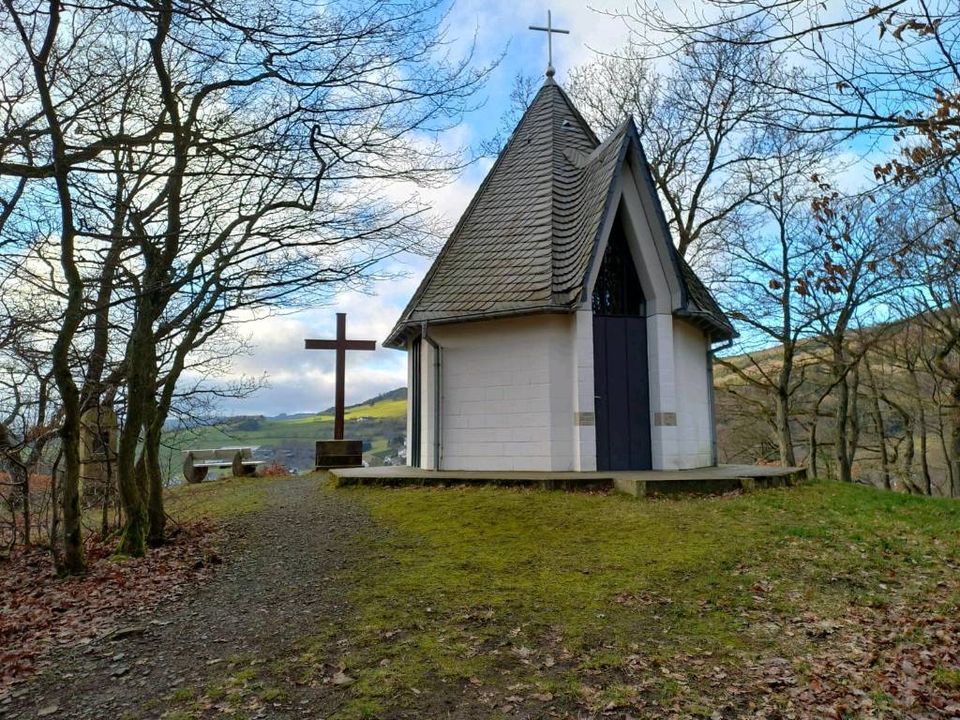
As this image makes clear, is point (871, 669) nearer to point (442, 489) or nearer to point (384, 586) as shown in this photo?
point (384, 586)

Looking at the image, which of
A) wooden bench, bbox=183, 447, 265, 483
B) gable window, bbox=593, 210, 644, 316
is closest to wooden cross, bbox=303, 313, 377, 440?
wooden bench, bbox=183, 447, 265, 483

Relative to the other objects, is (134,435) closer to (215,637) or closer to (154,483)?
(154,483)

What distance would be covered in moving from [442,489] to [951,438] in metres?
19.5

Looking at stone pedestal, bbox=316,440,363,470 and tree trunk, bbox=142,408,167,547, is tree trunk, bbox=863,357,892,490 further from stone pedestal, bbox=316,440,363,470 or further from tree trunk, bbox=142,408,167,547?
tree trunk, bbox=142,408,167,547

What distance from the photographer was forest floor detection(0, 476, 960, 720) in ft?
12.3

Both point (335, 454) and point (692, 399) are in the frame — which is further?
point (335, 454)

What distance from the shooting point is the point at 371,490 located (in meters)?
10.7

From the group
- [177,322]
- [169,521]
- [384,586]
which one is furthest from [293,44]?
[169,521]

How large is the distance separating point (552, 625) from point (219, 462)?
15999mm

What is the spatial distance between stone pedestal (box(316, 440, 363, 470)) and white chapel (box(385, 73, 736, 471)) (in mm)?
4799

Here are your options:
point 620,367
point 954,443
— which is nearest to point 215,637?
point 620,367

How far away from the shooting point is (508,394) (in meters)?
11.1

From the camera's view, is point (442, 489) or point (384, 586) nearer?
point (384, 586)

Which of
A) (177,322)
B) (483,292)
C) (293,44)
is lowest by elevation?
(177,322)
